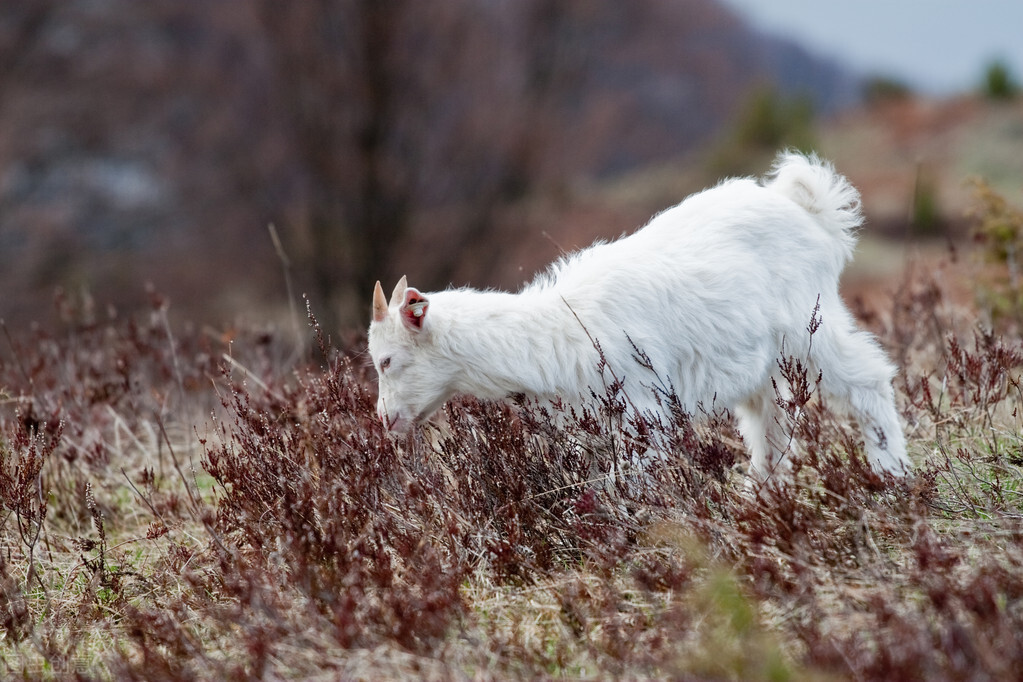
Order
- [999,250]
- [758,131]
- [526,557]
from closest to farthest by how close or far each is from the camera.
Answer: [526,557], [999,250], [758,131]

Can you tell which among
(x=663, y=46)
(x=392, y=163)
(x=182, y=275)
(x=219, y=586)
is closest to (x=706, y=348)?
(x=219, y=586)

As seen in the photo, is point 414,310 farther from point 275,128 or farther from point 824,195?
point 275,128

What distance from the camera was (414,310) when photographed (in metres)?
3.62

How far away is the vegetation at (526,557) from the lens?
245cm

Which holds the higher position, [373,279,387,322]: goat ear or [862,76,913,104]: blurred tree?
[862,76,913,104]: blurred tree

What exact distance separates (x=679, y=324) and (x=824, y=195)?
99 cm

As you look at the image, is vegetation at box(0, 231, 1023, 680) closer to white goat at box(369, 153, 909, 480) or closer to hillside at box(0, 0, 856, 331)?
white goat at box(369, 153, 909, 480)

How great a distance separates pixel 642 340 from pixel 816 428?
0.85 m

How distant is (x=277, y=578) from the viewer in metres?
3.16

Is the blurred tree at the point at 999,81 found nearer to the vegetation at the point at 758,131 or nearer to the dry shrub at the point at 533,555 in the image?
the vegetation at the point at 758,131

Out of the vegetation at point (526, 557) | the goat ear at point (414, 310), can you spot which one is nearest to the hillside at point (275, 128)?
the vegetation at point (526, 557)

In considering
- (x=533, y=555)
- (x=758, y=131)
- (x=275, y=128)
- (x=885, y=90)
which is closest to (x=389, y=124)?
(x=275, y=128)

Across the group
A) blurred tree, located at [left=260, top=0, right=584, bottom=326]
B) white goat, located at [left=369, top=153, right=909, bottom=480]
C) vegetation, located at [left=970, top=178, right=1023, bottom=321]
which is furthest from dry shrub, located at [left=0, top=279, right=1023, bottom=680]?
blurred tree, located at [left=260, top=0, right=584, bottom=326]

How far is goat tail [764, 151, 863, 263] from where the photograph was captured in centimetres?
411
